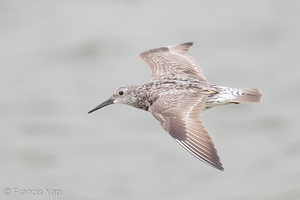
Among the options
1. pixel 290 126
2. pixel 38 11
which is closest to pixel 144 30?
pixel 38 11

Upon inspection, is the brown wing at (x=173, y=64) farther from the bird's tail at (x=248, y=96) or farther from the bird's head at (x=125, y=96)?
the bird's tail at (x=248, y=96)

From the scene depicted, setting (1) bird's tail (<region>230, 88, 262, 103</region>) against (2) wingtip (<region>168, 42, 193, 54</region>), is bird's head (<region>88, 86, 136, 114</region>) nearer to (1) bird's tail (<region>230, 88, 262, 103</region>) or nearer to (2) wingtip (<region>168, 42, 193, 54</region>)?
(1) bird's tail (<region>230, 88, 262, 103</region>)

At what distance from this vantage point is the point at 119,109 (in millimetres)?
13703

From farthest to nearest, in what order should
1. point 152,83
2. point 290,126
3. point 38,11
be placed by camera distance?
1. point 38,11
2. point 290,126
3. point 152,83

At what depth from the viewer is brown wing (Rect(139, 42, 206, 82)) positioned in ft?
32.3

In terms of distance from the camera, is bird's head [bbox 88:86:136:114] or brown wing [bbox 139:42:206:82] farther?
brown wing [bbox 139:42:206:82]

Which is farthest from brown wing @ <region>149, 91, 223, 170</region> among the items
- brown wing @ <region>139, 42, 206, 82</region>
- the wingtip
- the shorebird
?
the wingtip

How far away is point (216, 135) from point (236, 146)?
36 cm

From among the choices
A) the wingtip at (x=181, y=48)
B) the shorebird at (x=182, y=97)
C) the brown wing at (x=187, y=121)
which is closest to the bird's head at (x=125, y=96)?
the shorebird at (x=182, y=97)

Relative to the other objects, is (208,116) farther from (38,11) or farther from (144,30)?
(38,11)

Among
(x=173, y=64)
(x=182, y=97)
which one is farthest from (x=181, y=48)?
(x=182, y=97)

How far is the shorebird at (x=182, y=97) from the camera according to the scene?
26.1 feet

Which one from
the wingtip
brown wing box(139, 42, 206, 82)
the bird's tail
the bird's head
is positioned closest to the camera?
the bird's tail

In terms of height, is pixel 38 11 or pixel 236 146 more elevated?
pixel 38 11
